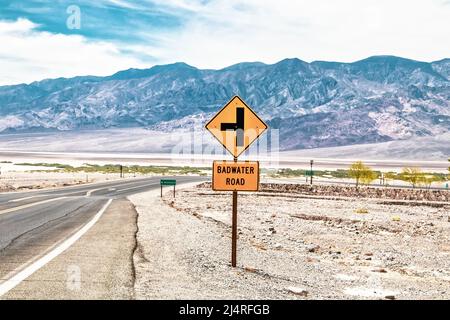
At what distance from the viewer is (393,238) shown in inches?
827

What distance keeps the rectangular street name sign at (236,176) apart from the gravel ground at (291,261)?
5.32 feet

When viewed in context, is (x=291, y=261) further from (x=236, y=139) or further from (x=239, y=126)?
(x=239, y=126)

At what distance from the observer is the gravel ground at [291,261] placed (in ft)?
29.2

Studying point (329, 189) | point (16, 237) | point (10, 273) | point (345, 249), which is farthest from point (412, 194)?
point (10, 273)

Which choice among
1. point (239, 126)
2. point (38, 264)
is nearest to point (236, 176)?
point (239, 126)

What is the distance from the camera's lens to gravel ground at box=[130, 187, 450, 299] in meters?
8.91

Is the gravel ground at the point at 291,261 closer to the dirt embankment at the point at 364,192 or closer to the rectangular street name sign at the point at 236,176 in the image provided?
the rectangular street name sign at the point at 236,176

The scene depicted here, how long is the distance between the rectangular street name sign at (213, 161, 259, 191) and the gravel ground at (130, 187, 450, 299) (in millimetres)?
1622

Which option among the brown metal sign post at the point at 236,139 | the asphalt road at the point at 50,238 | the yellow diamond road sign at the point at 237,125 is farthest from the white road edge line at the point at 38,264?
the yellow diamond road sign at the point at 237,125

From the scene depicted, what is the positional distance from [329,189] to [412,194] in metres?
8.45

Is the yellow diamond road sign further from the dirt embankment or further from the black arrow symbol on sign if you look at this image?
the dirt embankment

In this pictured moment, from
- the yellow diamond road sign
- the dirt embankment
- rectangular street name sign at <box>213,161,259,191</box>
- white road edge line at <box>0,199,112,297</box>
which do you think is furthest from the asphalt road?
the dirt embankment

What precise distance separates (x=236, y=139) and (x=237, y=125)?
0.89ft
